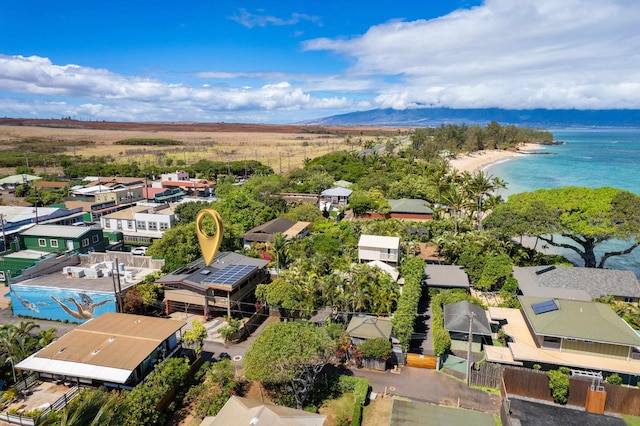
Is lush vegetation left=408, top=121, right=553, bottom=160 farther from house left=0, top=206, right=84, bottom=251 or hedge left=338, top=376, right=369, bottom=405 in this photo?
hedge left=338, top=376, right=369, bottom=405

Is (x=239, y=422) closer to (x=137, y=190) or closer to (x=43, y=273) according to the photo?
(x=43, y=273)

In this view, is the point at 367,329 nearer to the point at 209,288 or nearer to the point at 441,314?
the point at 441,314

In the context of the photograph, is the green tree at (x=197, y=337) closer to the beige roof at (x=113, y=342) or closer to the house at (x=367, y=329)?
the beige roof at (x=113, y=342)

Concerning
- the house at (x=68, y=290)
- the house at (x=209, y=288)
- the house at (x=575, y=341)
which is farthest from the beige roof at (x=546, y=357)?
the house at (x=68, y=290)

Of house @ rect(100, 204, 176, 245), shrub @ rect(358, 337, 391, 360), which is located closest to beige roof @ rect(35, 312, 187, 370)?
shrub @ rect(358, 337, 391, 360)

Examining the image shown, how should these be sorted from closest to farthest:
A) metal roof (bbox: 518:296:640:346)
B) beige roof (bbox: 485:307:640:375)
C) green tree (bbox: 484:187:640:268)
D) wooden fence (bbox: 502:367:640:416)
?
wooden fence (bbox: 502:367:640:416) < beige roof (bbox: 485:307:640:375) < metal roof (bbox: 518:296:640:346) < green tree (bbox: 484:187:640:268)

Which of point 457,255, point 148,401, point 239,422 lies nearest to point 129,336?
point 148,401

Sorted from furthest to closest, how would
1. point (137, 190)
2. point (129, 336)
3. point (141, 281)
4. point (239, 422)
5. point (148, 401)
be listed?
point (137, 190) → point (141, 281) → point (129, 336) → point (148, 401) → point (239, 422)

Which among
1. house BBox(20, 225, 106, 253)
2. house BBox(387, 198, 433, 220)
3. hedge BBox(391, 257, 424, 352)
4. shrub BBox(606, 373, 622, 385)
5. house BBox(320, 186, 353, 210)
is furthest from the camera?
house BBox(320, 186, 353, 210)
